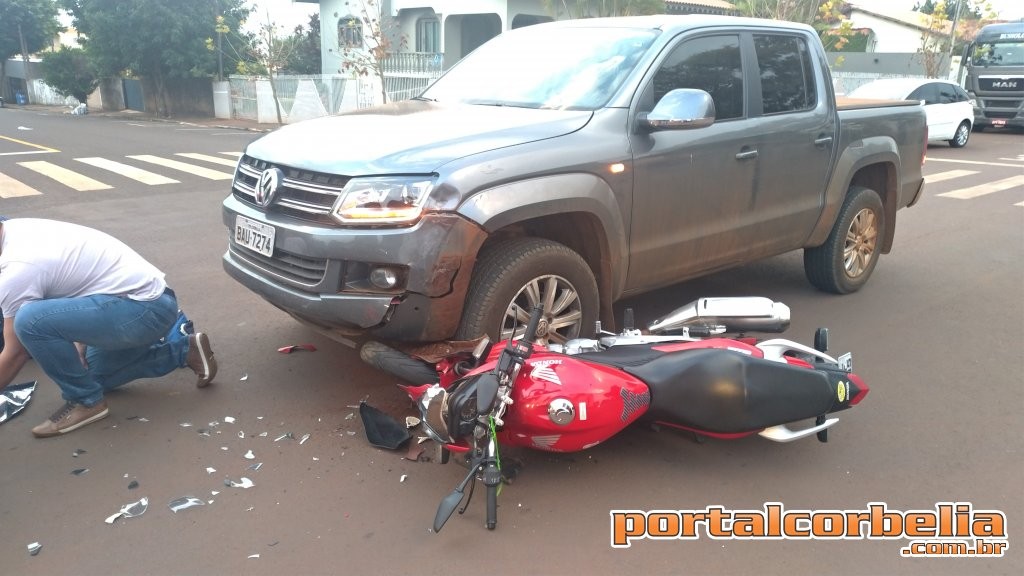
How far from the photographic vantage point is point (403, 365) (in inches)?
142

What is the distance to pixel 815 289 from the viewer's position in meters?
6.29

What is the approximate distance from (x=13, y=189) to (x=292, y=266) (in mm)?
9967

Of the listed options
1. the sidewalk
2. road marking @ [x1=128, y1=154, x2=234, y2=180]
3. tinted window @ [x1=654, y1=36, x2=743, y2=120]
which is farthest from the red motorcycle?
the sidewalk

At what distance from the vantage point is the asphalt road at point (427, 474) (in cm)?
288

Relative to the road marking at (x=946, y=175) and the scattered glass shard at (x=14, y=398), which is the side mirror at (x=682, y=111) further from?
the road marking at (x=946, y=175)

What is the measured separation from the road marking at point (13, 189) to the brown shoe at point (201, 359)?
8.49 meters

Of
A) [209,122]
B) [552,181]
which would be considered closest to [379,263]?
[552,181]

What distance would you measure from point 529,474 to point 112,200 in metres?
9.16

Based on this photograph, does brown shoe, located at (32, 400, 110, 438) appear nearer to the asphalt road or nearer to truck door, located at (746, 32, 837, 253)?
the asphalt road

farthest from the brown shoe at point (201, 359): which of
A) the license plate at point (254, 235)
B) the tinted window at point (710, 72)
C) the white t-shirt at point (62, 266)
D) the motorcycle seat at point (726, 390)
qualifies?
the tinted window at point (710, 72)

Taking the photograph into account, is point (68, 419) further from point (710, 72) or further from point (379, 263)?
point (710, 72)

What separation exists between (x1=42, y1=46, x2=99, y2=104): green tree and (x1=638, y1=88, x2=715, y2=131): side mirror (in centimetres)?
4159

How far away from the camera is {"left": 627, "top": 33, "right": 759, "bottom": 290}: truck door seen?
4.22m

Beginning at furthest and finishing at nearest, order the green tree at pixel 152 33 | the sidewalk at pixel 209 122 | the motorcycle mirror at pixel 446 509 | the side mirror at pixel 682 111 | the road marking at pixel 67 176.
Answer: the green tree at pixel 152 33, the sidewalk at pixel 209 122, the road marking at pixel 67 176, the side mirror at pixel 682 111, the motorcycle mirror at pixel 446 509
